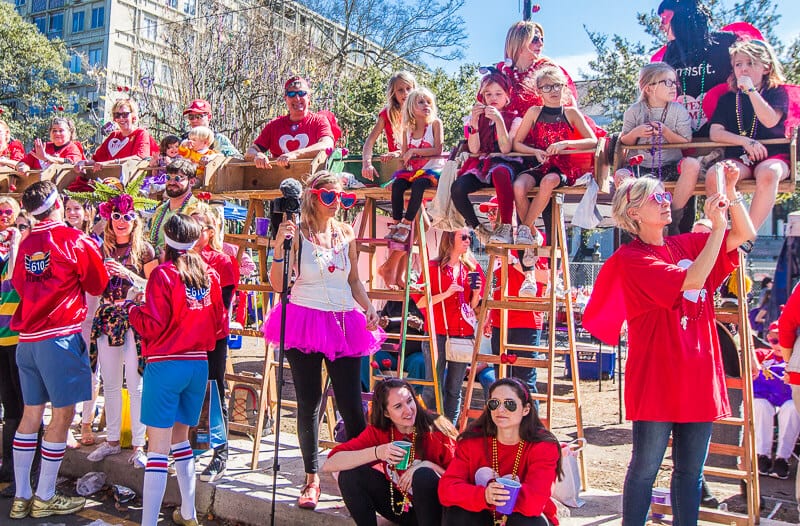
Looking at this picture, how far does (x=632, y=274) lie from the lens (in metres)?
3.41

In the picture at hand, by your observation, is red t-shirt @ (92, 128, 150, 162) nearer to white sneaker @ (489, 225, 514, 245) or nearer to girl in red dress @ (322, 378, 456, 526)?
white sneaker @ (489, 225, 514, 245)

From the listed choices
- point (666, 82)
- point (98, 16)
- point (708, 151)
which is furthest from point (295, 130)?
point (98, 16)

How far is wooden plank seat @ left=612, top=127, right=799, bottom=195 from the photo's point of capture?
425cm

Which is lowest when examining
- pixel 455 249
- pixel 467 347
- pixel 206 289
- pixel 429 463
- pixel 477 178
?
pixel 429 463

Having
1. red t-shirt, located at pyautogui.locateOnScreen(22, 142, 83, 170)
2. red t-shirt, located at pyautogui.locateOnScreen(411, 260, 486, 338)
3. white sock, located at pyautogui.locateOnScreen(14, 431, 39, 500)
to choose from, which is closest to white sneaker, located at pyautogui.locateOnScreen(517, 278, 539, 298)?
red t-shirt, located at pyautogui.locateOnScreen(411, 260, 486, 338)

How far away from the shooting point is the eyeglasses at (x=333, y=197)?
4406mm

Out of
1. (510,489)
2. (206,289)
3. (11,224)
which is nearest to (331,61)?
(11,224)

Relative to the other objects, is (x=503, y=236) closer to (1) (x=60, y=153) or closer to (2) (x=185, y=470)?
(2) (x=185, y=470)

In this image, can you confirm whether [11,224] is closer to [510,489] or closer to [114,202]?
[114,202]

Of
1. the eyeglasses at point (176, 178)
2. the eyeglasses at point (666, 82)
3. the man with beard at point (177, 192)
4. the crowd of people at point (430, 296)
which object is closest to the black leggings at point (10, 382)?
the crowd of people at point (430, 296)

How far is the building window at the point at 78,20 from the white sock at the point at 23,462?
137 feet

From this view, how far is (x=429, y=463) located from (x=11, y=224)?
14.0ft

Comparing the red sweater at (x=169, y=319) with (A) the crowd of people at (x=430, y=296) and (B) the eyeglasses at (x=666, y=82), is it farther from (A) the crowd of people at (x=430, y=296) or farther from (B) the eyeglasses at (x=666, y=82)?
(B) the eyeglasses at (x=666, y=82)

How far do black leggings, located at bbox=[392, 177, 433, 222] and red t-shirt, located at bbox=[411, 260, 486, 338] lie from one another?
0.65 meters
